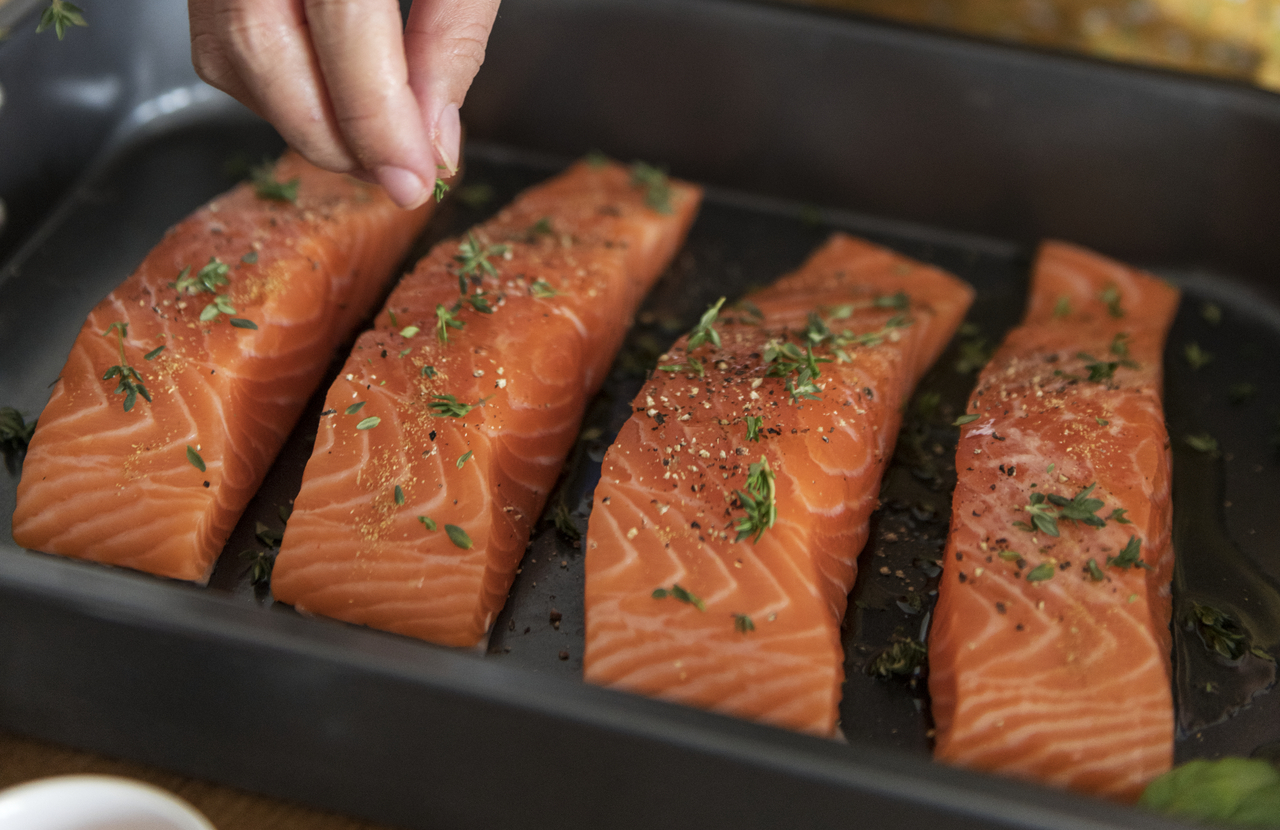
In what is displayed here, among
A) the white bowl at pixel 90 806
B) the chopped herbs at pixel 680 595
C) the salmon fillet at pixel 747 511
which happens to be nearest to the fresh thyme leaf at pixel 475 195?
the salmon fillet at pixel 747 511

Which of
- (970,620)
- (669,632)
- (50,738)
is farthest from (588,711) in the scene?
(50,738)

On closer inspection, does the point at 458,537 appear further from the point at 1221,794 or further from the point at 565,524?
the point at 1221,794

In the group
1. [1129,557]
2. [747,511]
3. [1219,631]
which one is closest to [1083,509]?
[1129,557]

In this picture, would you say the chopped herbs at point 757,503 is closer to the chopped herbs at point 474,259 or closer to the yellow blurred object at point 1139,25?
the chopped herbs at point 474,259

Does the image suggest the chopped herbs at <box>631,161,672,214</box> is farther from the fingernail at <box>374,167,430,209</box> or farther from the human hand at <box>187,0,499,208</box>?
the fingernail at <box>374,167,430,209</box>

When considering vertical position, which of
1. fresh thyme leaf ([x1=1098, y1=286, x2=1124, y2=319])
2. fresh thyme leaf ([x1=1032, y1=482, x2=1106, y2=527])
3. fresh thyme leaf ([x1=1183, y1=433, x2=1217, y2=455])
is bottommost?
fresh thyme leaf ([x1=1183, y1=433, x2=1217, y2=455])

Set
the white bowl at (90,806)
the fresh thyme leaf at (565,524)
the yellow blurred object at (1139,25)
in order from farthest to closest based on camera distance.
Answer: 1. the yellow blurred object at (1139,25)
2. the fresh thyme leaf at (565,524)
3. the white bowl at (90,806)

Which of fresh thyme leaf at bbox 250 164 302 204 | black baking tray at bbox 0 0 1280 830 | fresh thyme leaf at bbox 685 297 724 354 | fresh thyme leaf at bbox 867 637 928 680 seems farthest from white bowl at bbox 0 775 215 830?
fresh thyme leaf at bbox 250 164 302 204
